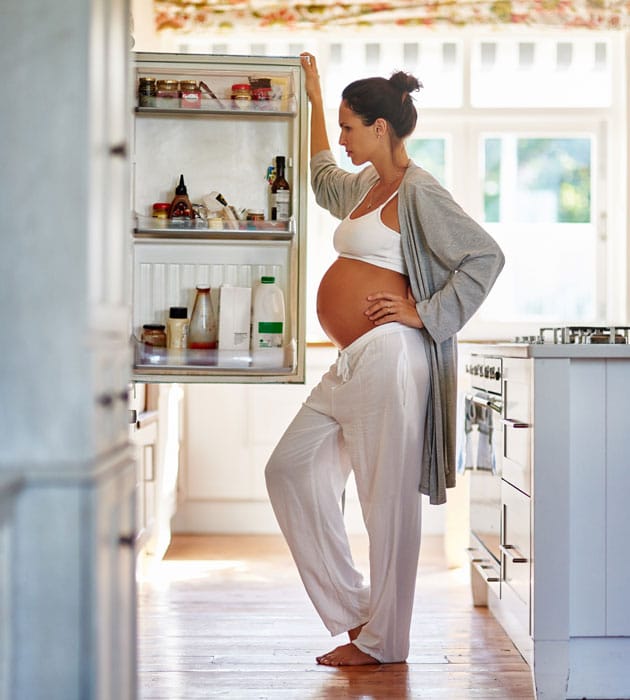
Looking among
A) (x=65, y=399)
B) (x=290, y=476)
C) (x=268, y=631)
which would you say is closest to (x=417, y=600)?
(x=268, y=631)

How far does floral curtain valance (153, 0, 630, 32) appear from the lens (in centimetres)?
425

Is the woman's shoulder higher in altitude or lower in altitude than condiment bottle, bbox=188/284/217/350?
higher

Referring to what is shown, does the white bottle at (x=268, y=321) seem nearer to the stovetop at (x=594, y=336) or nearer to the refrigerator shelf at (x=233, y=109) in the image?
the refrigerator shelf at (x=233, y=109)

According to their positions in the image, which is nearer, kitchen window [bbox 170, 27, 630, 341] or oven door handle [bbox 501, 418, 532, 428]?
oven door handle [bbox 501, 418, 532, 428]

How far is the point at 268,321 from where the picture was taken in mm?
2820

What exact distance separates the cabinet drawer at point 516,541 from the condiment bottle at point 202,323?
928 millimetres

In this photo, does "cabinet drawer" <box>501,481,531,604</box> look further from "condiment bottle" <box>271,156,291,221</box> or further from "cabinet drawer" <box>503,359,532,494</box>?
"condiment bottle" <box>271,156,291,221</box>

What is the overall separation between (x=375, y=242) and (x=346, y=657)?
Result: 1054 millimetres

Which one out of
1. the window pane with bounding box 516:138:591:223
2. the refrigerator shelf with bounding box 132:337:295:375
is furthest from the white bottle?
the window pane with bounding box 516:138:591:223

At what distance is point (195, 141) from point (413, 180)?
2.38 ft

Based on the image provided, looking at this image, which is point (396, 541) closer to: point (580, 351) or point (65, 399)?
point (580, 351)

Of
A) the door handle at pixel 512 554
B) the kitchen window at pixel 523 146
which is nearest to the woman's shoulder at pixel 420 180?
the door handle at pixel 512 554

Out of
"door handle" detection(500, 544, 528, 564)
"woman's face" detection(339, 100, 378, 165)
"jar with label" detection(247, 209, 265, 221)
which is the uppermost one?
"woman's face" detection(339, 100, 378, 165)

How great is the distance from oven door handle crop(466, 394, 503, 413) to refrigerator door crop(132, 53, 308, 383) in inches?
21.0
